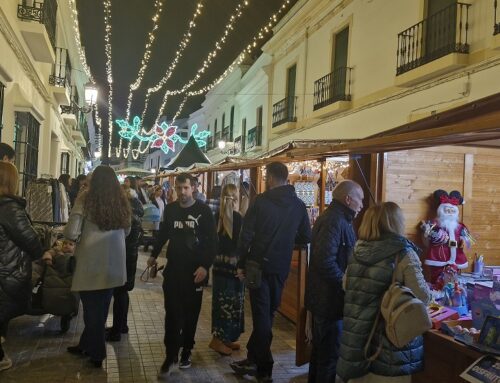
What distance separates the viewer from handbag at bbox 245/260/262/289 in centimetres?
405

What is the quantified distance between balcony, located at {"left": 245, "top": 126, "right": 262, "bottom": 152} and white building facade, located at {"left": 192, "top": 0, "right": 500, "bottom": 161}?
1.28 feet

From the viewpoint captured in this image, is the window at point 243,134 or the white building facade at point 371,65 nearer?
the white building facade at point 371,65

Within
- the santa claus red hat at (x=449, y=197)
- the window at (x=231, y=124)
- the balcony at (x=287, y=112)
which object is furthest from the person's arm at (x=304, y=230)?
the window at (x=231, y=124)

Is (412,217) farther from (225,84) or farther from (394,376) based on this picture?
(225,84)

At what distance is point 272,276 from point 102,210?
5.20 ft

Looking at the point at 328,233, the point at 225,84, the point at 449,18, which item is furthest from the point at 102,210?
the point at 225,84

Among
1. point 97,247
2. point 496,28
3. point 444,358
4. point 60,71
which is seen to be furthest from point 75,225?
point 60,71

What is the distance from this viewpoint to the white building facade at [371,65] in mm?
7949

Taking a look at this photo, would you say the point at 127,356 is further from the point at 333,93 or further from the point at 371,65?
the point at 333,93

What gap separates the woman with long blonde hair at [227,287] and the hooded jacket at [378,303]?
76.7 inches

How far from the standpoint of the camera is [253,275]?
13.3 feet

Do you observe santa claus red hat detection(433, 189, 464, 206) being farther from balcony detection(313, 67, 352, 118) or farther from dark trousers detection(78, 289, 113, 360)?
balcony detection(313, 67, 352, 118)

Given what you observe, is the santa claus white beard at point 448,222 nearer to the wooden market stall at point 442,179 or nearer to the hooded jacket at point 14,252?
the wooden market stall at point 442,179

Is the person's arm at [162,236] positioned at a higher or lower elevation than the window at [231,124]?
lower
